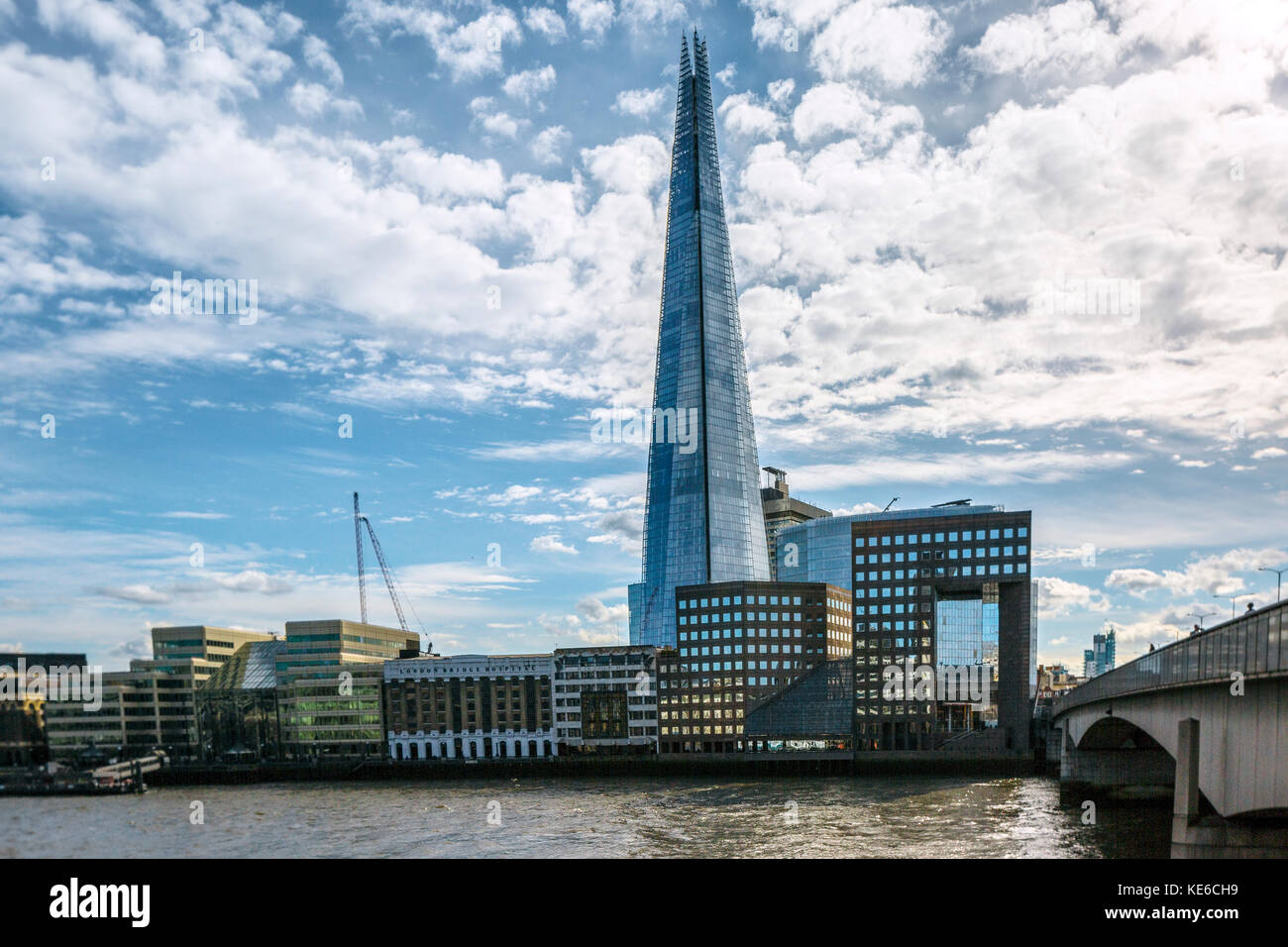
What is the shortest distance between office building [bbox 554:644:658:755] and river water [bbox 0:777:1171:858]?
1223 inches

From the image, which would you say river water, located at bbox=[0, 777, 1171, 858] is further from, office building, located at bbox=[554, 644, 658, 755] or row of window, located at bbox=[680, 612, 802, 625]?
row of window, located at bbox=[680, 612, 802, 625]

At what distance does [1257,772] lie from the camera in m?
27.8

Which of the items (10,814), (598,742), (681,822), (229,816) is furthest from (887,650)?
(10,814)

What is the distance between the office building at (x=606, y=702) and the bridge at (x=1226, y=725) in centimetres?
9918

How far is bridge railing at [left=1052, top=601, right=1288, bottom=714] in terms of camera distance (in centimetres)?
2522

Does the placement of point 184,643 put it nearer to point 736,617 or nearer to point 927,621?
point 736,617

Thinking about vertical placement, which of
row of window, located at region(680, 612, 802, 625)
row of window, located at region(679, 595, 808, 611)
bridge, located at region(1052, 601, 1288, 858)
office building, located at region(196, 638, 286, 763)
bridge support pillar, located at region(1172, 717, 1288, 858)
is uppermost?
bridge, located at region(1052, 601, 1288, 858)

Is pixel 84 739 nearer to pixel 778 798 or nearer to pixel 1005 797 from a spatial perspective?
pixel 778 798

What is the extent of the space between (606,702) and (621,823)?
252 ft

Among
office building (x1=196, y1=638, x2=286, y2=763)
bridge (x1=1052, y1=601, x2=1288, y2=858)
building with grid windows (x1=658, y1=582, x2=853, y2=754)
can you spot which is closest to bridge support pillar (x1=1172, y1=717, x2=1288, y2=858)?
bridge (x1=1052, y1=601, x2=1288, y2=858)

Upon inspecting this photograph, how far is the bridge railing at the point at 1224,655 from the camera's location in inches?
993

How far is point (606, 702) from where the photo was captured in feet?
477

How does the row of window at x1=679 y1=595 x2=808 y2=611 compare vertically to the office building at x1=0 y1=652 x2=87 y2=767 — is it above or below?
above

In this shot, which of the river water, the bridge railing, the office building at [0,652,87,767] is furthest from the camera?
the office building at [0,652,87,767]
